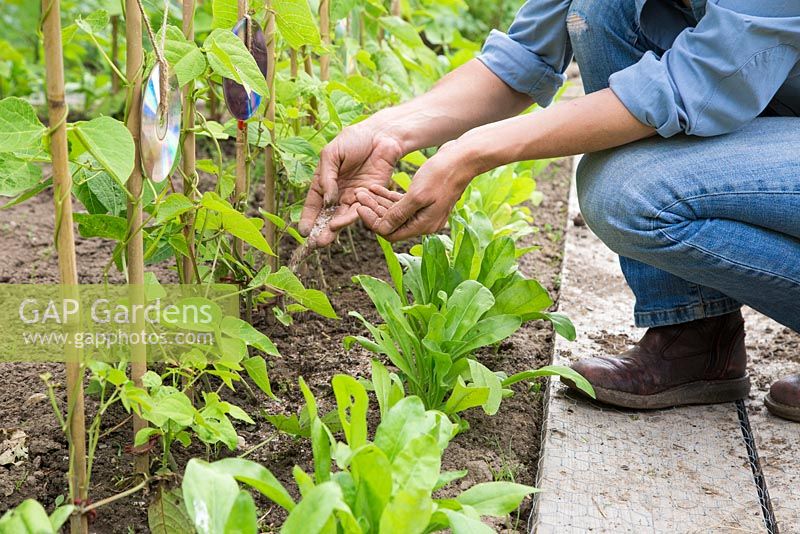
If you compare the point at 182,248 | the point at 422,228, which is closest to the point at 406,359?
the point at 422,228

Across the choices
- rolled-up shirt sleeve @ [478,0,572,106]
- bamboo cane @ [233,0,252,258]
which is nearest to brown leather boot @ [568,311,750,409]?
rolled-up shirt sleeve @ [478,0,572,106]

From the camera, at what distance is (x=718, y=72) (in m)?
1.46

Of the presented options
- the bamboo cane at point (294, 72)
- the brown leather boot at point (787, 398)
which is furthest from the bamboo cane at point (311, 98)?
the brown leather boot at point (787, 398)

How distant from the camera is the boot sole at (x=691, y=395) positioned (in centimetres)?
177

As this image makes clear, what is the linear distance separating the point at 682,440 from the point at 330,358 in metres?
0.70

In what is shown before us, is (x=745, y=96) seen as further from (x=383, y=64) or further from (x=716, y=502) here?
(x=383, y=64)

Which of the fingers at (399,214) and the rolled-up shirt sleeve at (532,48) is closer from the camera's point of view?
the fingers at (399,214)

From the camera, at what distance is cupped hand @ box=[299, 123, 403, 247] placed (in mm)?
1692

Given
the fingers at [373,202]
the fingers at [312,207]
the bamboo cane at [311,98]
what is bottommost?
the fingers at [312,207]

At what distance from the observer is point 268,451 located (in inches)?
59.8

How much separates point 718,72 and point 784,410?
0.69m

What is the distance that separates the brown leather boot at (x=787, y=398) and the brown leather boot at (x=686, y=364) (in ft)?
0.28

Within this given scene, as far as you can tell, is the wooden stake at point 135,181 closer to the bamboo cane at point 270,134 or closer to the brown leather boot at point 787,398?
the bamboo cane at point 270,134

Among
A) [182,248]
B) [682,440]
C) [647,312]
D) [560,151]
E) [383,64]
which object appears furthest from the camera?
[383,64]
